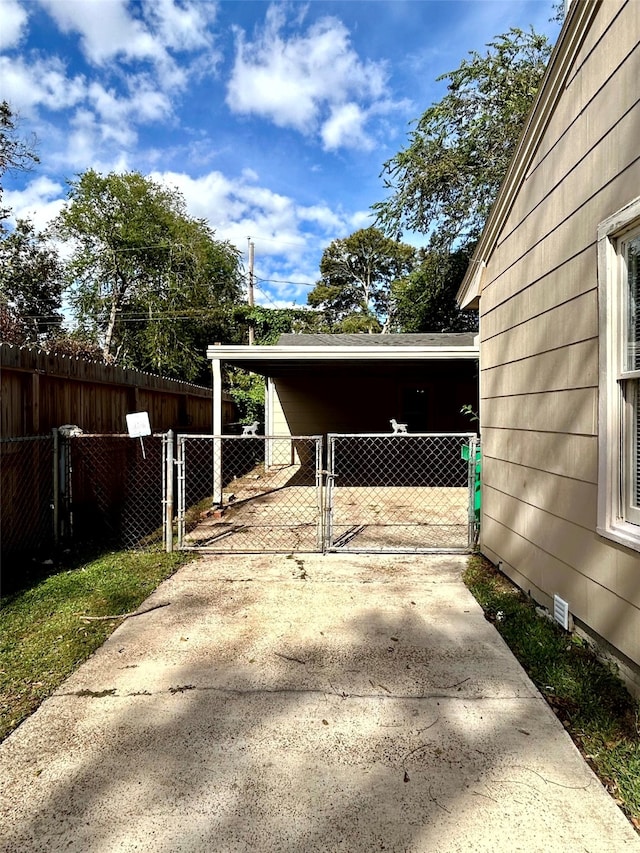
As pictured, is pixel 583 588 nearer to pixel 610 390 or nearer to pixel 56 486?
pixel 610 390

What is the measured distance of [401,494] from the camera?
28.1 feet

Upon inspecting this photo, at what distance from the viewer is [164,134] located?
37.0 feet

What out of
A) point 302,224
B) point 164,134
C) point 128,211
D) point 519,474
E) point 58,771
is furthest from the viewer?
point 302,224

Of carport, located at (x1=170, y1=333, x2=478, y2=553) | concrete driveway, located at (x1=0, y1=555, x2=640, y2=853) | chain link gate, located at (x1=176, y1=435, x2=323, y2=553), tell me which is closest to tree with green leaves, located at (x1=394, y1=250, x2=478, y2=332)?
carport, located at (x1=170, y1=333, x2=478, y2=553)

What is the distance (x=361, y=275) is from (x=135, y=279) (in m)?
16.3

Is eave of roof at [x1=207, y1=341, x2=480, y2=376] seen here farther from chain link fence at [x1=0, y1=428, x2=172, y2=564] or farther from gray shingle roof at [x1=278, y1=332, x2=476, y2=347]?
chain link fence at [x1=0, y1=428, x2=172, y2=564]

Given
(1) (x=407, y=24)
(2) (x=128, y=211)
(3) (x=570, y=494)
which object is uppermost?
(2) (x=128, y=211)

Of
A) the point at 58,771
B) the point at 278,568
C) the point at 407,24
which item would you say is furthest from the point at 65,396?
the point at 407,24

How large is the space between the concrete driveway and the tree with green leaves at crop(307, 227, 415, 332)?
29197 millimetres

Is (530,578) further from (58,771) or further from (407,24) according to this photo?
(407,24)

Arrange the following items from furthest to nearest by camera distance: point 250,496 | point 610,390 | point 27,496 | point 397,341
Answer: point 397,341 < point 250,496 < point 27,496 < point 610,390

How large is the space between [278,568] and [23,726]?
7.96 ft

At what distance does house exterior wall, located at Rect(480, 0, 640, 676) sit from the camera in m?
2.34

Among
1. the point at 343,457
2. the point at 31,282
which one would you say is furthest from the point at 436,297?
the point at 31,282
